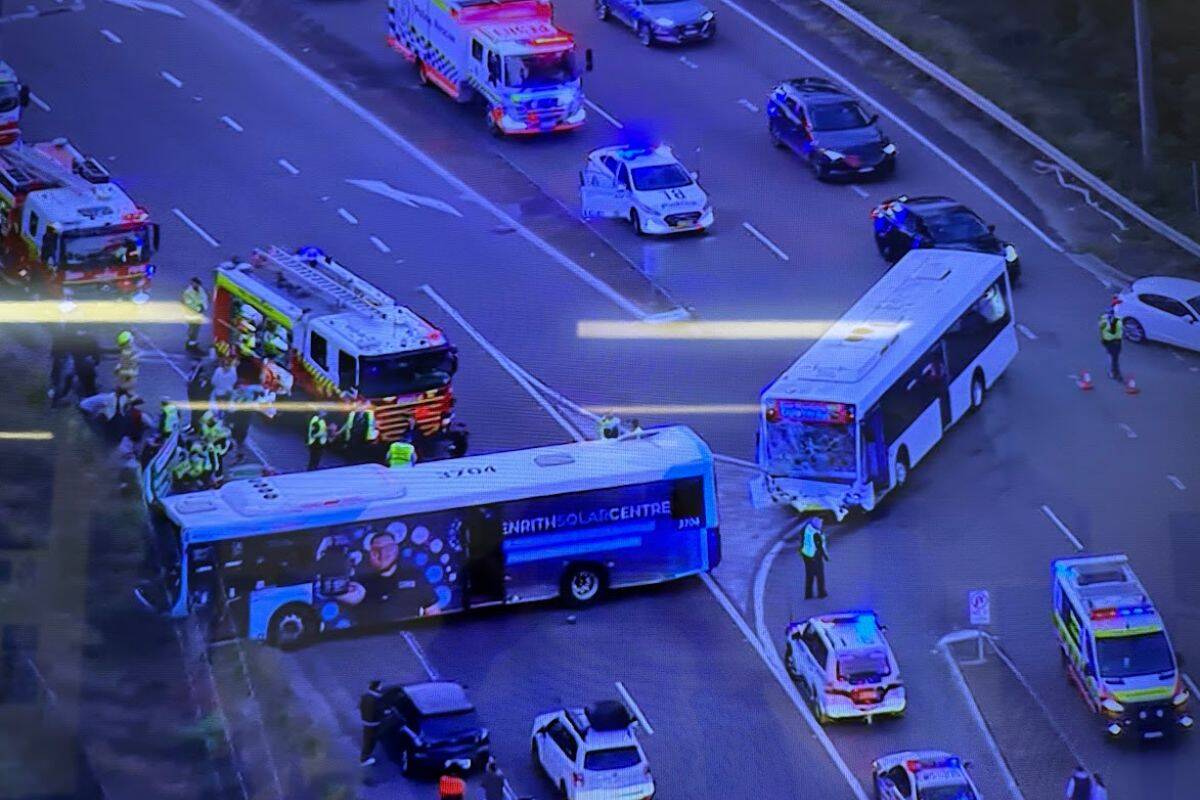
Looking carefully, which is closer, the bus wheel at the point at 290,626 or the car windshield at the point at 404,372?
the bus wheel at the point at 290,626

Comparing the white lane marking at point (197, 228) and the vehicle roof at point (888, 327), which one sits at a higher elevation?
the vehicle roof at point (888, 327)

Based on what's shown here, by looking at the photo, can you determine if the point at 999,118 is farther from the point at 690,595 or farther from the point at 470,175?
the point at 690,595

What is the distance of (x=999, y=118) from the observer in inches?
2494

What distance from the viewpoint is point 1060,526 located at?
4750 cm

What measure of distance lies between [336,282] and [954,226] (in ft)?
43.3

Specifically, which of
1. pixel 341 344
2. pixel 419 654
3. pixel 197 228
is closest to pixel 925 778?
pixel 419 654

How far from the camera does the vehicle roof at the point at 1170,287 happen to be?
5419 cm

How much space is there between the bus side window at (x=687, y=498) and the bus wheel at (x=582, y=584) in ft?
5.35

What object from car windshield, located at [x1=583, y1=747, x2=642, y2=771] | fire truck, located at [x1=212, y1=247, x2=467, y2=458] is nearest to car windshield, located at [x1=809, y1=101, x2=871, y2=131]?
fire truck, located at [x1=212, y1=247, x2=467, y2=458]

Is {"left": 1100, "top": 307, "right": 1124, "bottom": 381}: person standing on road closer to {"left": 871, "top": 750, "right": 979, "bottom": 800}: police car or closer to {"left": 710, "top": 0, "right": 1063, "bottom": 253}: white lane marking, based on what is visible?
{"left": 710, "top": 0, "right": 1063, "bottom": 253}: white lane marking

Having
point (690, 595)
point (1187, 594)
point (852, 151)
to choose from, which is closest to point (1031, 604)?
point (1187, 594)

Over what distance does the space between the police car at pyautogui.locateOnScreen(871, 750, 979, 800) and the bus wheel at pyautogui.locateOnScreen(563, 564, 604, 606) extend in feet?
24.4

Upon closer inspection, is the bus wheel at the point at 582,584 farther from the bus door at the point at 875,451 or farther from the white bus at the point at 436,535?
the bus door at the point at 875,451

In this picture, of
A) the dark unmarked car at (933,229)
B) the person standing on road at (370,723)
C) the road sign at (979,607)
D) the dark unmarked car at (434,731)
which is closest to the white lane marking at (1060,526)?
the road sign at (979,607)
